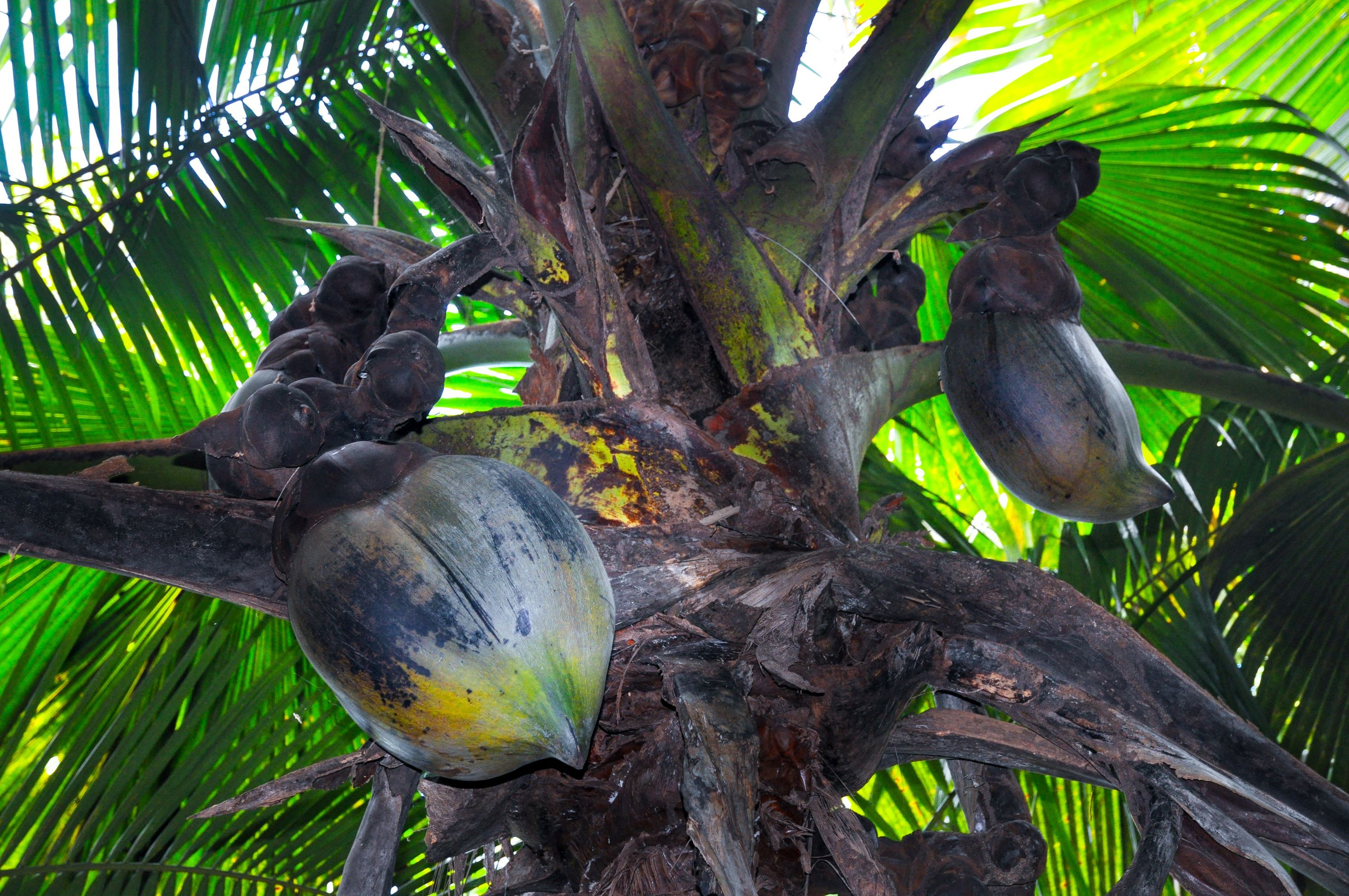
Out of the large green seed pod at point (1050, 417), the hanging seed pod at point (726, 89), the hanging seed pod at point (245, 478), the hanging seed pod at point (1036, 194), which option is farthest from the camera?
the hanging seed pod at point (726, 89)

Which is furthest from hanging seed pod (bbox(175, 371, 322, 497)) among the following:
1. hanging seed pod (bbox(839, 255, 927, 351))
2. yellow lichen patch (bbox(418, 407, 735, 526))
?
hanging seed pod (bbox(839, 255, 927, 351))

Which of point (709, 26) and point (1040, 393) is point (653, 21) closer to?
point (709, 26)

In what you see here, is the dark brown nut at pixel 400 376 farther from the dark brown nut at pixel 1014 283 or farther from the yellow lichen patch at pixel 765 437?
the dark brown nut at pixel 1014 283

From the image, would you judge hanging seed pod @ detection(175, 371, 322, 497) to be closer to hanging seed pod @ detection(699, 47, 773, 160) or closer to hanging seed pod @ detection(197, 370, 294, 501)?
hanging seed pod @ detection(197, 370, 294, 501)

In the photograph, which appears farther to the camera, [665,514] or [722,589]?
[665,514]

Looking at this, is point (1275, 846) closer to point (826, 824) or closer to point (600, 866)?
point (826, 824)

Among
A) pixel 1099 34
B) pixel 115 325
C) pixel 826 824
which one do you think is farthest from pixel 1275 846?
pixel 1099 34

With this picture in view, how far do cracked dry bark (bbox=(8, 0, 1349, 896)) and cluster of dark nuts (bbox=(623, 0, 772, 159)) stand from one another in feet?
0.43

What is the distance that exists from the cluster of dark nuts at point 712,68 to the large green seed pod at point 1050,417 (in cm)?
51

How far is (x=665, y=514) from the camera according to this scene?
135 cm

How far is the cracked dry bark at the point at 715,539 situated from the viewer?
1135mm

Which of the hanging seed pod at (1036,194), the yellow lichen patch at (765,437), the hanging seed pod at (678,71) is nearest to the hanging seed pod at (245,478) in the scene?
the yellow lichen patch at (765,437)

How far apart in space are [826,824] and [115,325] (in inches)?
68.9

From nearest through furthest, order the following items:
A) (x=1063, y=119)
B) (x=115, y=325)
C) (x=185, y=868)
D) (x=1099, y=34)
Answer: (x=185, y=868)
(x=115, y=325)
(x=1063, y=119)
(x=1099, y=34)
